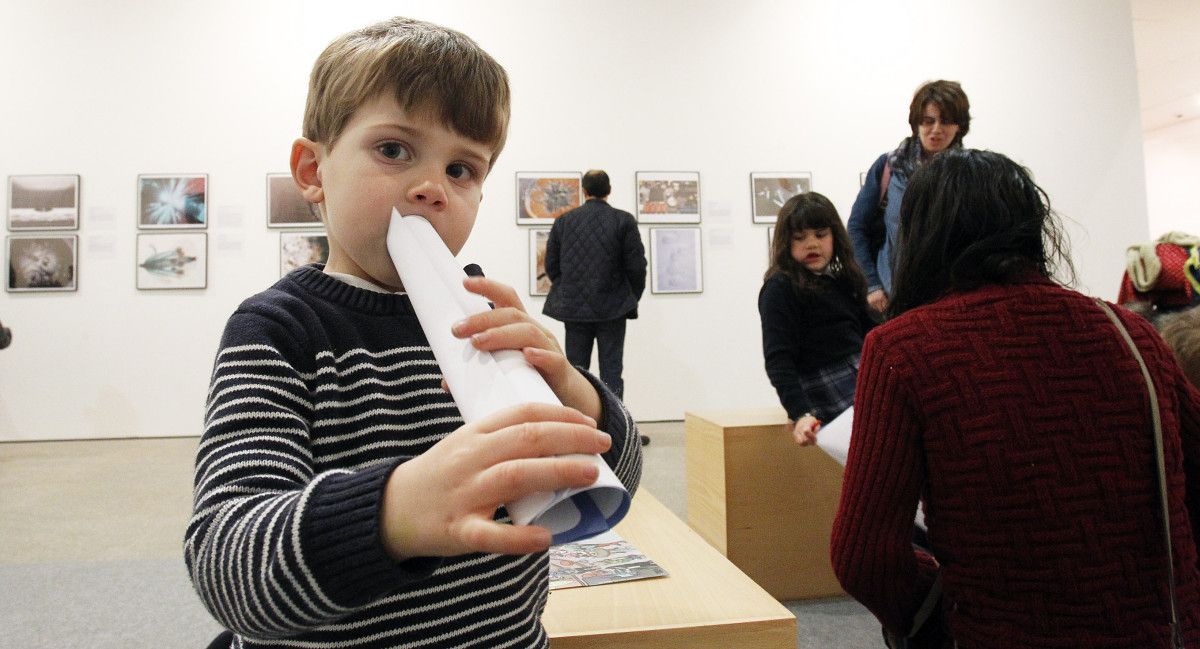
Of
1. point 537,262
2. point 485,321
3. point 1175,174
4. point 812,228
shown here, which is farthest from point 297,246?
point 1175,174

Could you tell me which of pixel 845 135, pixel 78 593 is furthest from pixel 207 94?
pixel 845 135

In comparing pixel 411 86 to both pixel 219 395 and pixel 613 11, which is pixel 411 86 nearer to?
pixel 219 395

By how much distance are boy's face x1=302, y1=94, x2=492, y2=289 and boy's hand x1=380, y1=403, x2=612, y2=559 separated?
0.32 m

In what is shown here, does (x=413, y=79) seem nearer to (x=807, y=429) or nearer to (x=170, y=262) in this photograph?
(x=807, y=429)

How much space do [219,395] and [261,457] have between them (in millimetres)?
75

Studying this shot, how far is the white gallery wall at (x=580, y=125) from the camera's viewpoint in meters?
6.00

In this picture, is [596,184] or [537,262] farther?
[537,262]

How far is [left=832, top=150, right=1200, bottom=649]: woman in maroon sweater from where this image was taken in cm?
110

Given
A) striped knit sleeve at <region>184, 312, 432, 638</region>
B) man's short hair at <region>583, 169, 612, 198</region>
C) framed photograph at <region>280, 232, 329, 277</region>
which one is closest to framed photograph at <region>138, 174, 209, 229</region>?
framed photograph at <region>280, 232, 329, 277</region>

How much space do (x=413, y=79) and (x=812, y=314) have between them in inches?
85.8

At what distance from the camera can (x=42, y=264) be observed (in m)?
5.97

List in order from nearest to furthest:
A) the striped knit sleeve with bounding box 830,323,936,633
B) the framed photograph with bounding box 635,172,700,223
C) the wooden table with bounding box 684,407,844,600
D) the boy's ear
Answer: the boy's ear
the striped knit sleeve with bounding box 830,323,936,633
the wooden table with bounding box 684,407,844,600
the framed photograph with bounding box 635,172,700,223

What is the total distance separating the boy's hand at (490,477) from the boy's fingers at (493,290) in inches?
6.2

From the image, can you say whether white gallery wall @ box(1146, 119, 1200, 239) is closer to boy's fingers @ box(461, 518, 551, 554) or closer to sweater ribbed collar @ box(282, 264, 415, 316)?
sweater ribbed collar @ box(282, 264, 415, 316)
